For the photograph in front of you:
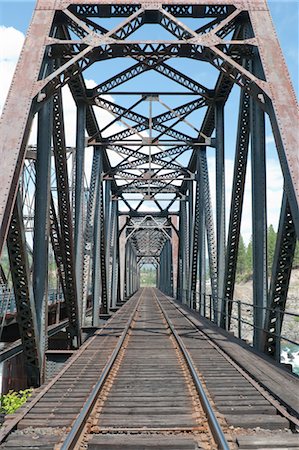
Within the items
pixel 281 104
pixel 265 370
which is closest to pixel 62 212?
pixel 281 104

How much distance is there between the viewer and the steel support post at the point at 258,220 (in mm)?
8727

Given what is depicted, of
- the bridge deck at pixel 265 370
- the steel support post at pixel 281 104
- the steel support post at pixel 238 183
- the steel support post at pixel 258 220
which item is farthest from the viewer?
the steel support post at pixel 238 183

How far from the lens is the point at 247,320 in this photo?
6166 centimetres

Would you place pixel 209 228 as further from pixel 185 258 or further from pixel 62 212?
pixel 185 258

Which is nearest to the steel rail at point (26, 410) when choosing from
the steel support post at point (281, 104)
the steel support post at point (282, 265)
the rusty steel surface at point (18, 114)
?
the rusty steel surface at point (18, 114)

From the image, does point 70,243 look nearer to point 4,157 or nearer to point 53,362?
point 53,362

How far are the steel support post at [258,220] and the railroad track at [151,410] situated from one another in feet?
4.41

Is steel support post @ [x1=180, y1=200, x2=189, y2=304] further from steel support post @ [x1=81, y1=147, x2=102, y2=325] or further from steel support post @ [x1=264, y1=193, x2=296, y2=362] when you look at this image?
steel support post @ [x1=264, y1=193, x2=296, y2=362]

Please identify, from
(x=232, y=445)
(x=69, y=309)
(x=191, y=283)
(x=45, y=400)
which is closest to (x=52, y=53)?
(x=69, y=309)

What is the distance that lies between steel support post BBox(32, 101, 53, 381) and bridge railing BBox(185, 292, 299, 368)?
3.68 meters

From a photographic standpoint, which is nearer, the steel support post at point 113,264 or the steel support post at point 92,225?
the steel support post at point 92,225

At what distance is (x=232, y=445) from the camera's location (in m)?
3.92

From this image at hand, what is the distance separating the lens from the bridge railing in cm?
735

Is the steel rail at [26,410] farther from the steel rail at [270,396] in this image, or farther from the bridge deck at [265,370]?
the bridge deck at [265,370]
